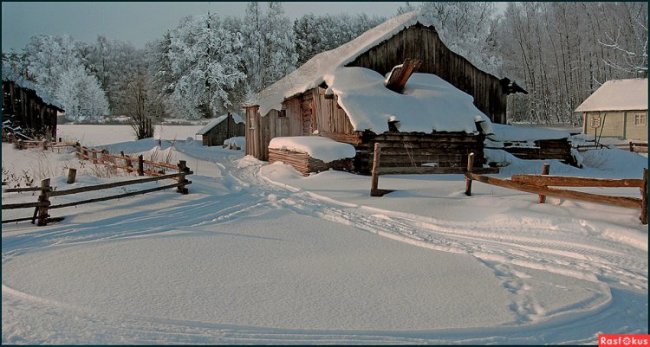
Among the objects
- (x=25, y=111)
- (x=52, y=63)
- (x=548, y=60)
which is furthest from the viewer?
(x=548, y=60)

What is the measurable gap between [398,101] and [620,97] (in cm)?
2953

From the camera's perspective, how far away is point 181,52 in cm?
3900

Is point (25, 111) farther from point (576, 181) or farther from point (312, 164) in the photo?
point (576, 181)

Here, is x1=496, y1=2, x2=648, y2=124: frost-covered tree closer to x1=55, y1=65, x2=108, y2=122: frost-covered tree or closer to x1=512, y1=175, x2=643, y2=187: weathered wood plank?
x1=512, y1=175, x2=643, y2=187: weathered wood plank

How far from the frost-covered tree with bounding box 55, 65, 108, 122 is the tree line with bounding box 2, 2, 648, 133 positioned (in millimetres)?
Answer: 134

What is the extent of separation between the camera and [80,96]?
53.3m

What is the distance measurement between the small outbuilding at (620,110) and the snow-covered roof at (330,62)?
78.2ft

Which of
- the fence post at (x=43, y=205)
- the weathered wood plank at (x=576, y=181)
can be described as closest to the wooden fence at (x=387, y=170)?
the weathered wood plank at (x=576, y=181)

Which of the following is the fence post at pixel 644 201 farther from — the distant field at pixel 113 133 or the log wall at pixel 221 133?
the log wall at pixel 221 133

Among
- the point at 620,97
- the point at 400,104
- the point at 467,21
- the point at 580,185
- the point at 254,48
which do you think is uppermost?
the point at 467,21

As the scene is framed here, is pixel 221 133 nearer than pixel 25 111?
No

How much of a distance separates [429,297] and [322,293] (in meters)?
1.28

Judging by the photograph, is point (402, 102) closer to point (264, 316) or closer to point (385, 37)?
point (385, 37)

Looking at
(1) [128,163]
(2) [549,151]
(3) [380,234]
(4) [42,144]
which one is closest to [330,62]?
(1) [128,163]
